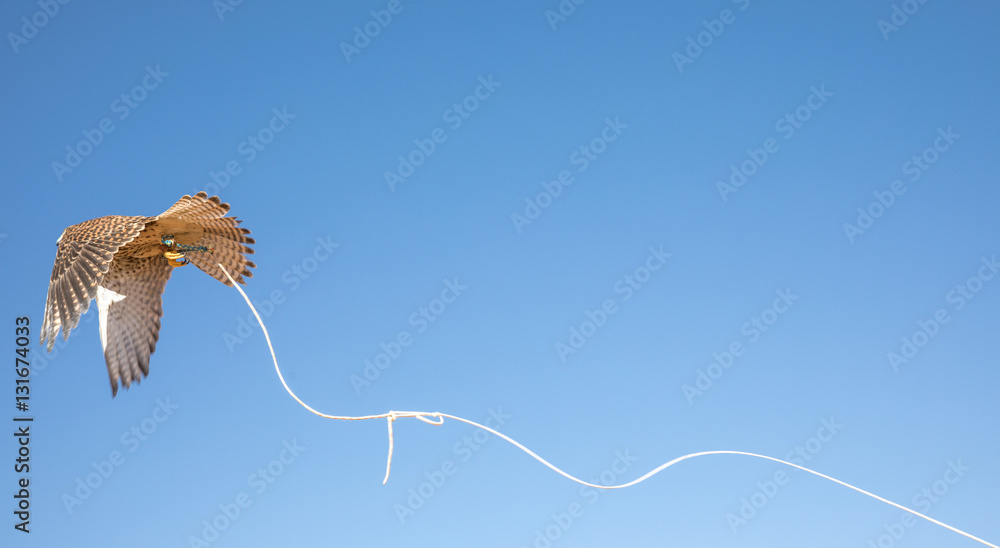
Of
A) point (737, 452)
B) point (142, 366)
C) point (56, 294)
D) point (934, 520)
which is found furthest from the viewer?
point (142, 366)

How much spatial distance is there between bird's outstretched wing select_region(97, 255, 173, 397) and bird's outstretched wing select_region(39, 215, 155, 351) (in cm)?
78

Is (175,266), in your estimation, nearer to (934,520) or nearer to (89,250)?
(89,250)

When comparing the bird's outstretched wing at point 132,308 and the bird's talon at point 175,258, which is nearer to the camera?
the bird's outstretched wing at point 132,308

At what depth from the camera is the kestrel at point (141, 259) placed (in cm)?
690

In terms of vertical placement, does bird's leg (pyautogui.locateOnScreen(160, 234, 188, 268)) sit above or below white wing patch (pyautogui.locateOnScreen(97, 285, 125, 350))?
above

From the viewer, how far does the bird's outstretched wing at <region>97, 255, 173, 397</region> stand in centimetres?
759

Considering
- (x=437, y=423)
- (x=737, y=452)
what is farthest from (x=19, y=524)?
(x=737, y=452)

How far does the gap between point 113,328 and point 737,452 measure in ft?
18.5

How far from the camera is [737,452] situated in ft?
19.3

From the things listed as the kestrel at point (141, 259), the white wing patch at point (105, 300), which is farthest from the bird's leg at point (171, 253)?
the white wing patch at point (105, 300)

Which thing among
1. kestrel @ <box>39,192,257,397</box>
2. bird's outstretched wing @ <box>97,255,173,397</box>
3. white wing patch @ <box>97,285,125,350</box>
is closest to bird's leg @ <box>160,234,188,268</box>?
kestrel @ <box>39,192,257,397</box>

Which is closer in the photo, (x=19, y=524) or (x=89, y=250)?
(x=89, y=250)

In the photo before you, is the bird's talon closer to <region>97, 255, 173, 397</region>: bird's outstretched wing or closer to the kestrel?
the kestrel

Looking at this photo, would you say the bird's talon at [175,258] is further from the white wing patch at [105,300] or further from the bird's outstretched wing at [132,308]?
the white wing patch at [105,300]
